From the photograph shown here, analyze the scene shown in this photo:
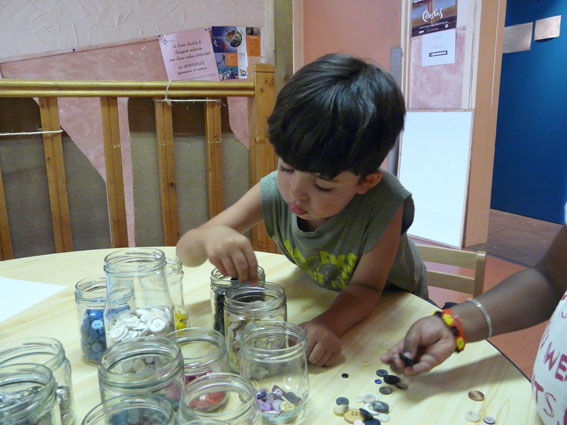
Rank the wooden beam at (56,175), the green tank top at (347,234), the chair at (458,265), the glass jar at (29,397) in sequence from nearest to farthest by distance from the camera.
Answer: the glass jar at (29,397), the green tank top at (347,234), the chair at (458,265), the wooden beam at (56,175)

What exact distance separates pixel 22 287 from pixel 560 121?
4075 mm

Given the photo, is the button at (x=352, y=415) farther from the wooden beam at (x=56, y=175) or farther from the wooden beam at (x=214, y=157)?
the wooden beam at (x=56, y=175)

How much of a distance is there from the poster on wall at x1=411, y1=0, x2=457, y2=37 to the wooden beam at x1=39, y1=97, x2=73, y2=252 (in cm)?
232

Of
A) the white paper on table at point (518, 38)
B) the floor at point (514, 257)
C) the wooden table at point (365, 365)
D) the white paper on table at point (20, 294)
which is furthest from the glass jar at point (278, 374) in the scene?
the white paper on table at point (518, 38)

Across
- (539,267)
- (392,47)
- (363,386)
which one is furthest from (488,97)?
(363,386)

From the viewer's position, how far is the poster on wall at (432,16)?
9.01 ft

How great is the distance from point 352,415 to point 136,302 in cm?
34

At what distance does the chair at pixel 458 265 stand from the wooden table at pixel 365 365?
34 cm

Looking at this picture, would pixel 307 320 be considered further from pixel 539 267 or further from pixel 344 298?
pixel 539 267

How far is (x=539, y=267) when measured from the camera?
71cm

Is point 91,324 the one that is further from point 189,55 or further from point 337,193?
point 189,55

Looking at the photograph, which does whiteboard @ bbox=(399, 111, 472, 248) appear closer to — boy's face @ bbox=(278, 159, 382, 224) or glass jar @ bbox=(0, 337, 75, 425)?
boy's face @ bbox=(278, 159, 382, 224)

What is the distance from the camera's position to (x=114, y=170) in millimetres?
1722

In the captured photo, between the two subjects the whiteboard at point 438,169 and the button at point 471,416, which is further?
the whiteboard at point 438,169
